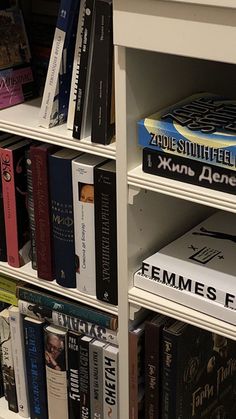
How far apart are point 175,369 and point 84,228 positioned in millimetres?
291

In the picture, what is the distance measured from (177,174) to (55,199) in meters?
0.27

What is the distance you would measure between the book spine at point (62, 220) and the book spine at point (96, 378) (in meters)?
0.13

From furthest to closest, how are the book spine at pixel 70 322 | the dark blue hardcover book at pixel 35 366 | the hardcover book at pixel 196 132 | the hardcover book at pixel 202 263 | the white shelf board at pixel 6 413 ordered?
the white shelf board at pixel 6 413
the dark blue hardcover book at pixel 35 366
the book spine at pixel 70 322
the hardcover book at pixel 202 263
the hardcover book at pixel 196 132

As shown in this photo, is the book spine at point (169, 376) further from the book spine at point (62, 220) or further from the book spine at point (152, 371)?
the book spine at point (62, 220)

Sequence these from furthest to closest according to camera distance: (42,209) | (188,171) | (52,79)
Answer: (42,209), (52,79), (188,171)

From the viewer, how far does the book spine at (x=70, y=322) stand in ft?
4.32

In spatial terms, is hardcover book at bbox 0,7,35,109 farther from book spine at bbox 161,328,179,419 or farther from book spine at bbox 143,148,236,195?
book spine at bbox 161,328,179,419

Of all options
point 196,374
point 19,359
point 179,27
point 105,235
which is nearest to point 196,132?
point 179,27

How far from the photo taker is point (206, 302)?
1.12m

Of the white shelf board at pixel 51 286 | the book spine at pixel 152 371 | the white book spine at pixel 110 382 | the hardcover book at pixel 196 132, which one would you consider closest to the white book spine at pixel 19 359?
the white shelf board at pixel 51 286

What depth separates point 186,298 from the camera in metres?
1.14

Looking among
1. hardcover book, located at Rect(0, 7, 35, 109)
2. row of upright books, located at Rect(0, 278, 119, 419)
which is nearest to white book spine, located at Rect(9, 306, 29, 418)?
row of upright books, located at Rect(0, 278, 119, 419)

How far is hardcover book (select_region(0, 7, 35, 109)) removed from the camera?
1.30 meters

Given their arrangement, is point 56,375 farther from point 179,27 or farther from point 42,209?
point 179,27
